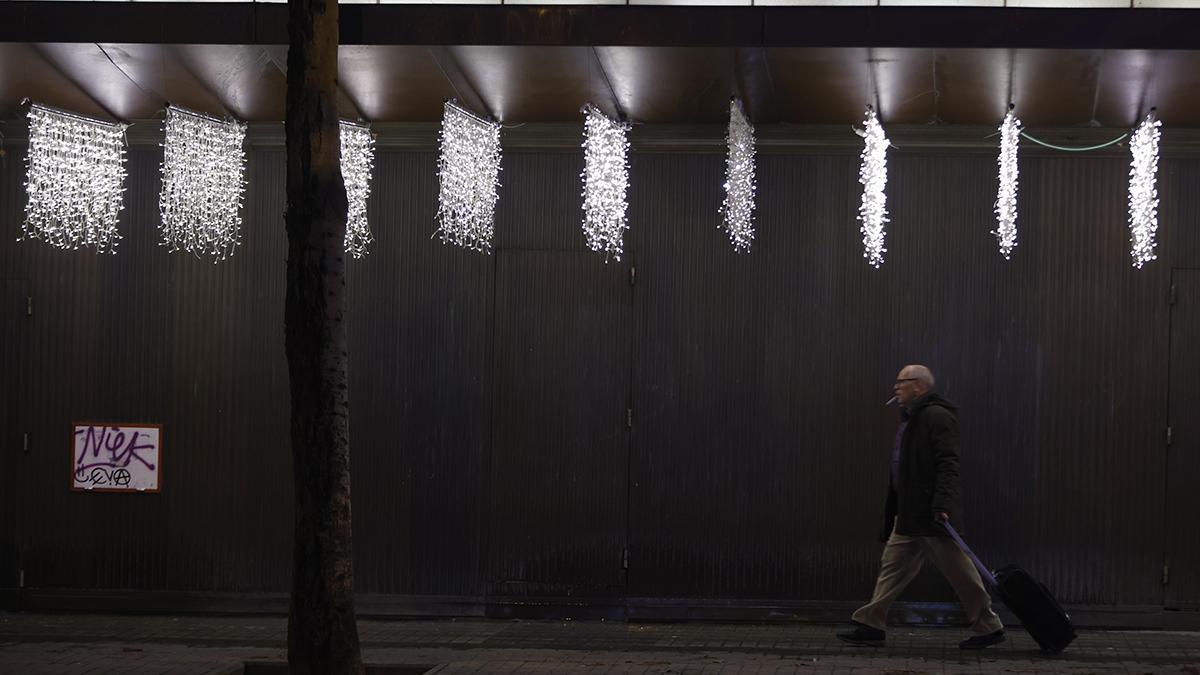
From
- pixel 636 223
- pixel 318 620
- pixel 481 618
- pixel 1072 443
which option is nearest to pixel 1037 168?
pixel 1072 443

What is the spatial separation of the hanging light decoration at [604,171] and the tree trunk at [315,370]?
9.04ft

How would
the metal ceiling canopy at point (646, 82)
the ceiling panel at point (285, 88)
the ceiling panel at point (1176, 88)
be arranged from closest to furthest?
the ceiling panel at point (1176, 88), the metal ceiling canopy at point (646, 82), the ceiling panel at point (285, 88)

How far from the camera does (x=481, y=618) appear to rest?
37.3 feet

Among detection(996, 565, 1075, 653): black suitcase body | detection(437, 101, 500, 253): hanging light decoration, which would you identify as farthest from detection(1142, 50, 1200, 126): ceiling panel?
detection(437, 101, 500, 253): hanging light decoration

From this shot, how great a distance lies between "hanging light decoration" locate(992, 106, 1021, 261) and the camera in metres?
10.1

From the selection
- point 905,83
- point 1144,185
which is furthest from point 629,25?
point 1144,185

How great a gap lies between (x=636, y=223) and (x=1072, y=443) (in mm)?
3707

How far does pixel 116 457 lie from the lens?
37.9 ft

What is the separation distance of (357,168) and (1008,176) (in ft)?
15.9

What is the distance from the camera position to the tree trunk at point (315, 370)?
27.1 feet

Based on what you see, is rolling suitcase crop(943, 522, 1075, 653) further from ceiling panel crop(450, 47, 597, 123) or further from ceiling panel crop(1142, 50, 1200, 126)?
ceiling panel crop(450, 47, 597, 123)

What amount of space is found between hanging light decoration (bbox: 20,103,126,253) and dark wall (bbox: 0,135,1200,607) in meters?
0.16

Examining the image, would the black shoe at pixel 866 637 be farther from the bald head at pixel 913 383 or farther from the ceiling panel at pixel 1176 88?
the ceiling panel at pixel 1176 88

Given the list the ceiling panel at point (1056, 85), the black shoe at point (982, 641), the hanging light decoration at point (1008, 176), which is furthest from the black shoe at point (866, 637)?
the ceiling panel at point (1056, 85)
